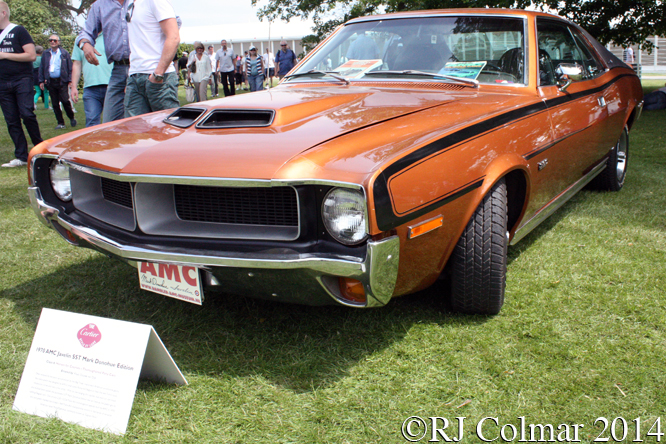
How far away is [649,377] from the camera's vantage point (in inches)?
75.7

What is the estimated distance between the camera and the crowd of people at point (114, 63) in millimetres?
3942

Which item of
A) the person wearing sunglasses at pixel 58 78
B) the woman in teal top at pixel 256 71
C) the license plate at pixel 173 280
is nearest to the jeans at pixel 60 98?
the person wearing sunglasses at pixel 58 78

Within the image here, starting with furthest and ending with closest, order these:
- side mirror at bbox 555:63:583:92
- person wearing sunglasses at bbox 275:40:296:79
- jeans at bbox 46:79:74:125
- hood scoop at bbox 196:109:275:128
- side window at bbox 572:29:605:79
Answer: person wearing sunglasses at bbox 275:40:296:79, jeans at bbox 46:79:74:125, side window at bbox 572:29:605:79, side mirror at bbox 555:63:583:92, hood scoop at bbox 196:109:275:128

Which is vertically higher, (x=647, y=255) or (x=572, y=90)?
(x=572, y=90)

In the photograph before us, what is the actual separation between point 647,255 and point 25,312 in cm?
333

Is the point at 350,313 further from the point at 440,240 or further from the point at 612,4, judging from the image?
the point at 612,4

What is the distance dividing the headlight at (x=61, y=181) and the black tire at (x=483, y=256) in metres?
1.78

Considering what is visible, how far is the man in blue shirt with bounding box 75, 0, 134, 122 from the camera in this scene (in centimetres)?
452

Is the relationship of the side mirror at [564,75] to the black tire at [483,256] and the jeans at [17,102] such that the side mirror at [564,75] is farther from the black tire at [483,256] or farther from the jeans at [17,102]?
the jeans at [17,102]

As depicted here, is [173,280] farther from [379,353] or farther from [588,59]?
[588,59]

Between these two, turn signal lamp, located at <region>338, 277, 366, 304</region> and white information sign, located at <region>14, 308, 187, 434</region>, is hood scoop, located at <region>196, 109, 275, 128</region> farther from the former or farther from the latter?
white information sign, located at <region>14, 308, 187, 434</region>

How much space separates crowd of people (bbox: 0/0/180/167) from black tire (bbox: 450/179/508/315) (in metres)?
2.74

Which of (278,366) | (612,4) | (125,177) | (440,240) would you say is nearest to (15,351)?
(125,177)

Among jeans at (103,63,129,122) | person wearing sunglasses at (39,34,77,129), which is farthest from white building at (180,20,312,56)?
jeans at (103,63,129,122)
